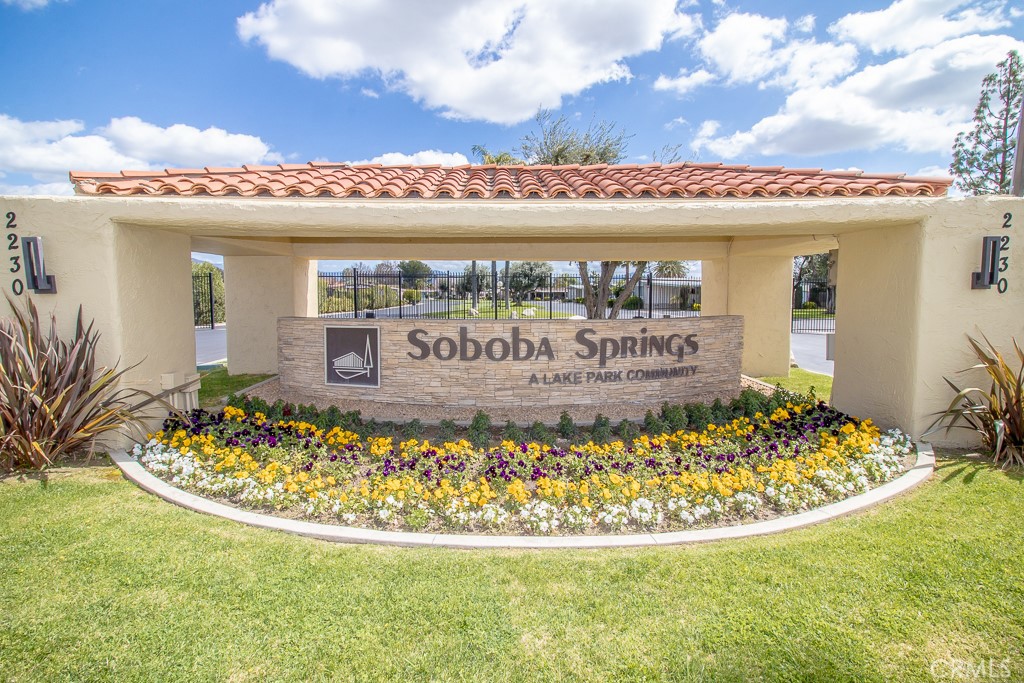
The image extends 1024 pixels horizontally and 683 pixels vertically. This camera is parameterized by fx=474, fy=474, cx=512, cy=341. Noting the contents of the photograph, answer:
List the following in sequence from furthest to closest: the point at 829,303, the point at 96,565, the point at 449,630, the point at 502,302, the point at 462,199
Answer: the point at 502,302
the point at 829,303
the point at 462,199
the point at 96,565
the point at 449,630

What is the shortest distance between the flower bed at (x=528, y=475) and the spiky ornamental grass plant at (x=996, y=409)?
841 millimetres

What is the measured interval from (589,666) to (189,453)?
502 centimetres

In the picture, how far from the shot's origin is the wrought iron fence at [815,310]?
2657 centimetres

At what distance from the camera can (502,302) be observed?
1380 inches

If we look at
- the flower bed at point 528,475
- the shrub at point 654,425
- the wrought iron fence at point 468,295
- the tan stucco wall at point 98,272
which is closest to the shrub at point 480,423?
the flower bed at point 528,475

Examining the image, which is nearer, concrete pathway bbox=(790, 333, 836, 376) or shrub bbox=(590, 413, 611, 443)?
shrub bbox=(590, 413, 611, 443)

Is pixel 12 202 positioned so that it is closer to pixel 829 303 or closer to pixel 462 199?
pixel 462 199

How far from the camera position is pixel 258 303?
454 inches

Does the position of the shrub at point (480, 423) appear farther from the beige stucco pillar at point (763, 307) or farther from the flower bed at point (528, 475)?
the beige stucco pillar at point (763, 307)

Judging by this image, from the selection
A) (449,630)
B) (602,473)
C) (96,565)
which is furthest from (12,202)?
(602,473)

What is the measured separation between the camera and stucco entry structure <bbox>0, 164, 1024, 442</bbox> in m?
5.79

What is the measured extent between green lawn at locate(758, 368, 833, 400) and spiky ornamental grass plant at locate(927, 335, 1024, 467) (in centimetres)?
346

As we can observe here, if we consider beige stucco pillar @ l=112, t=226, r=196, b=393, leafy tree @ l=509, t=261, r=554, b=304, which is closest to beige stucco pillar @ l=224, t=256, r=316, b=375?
beige stucco pillar @ l=112, t=226, r=196, b=393

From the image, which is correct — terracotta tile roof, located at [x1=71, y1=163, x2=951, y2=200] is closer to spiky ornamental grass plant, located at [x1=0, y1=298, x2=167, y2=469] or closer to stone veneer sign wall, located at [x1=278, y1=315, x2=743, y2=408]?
spiky ornamental grass plant, located at [x1=0, y1=298, x2=167, y2=469]
